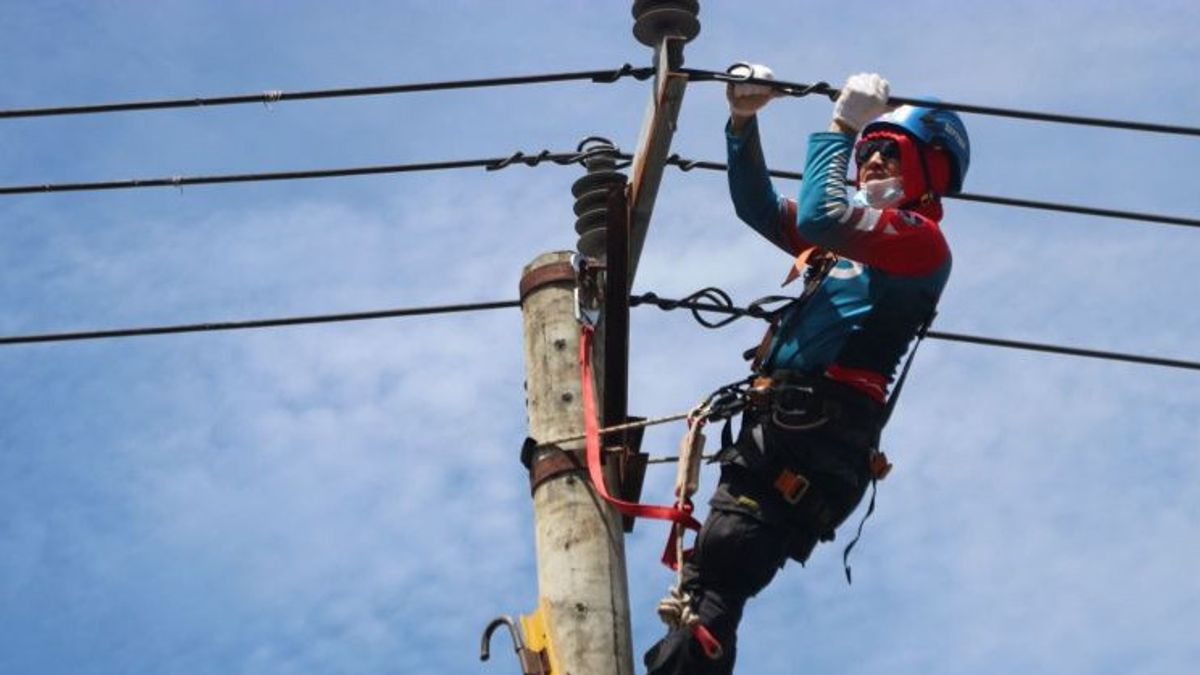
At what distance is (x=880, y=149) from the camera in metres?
7.90

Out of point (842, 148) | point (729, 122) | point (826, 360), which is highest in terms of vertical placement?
point (729, 122)

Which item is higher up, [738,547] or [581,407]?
[581,407]

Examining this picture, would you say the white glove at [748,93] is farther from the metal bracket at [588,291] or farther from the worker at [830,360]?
the metal bracket at [588,291]

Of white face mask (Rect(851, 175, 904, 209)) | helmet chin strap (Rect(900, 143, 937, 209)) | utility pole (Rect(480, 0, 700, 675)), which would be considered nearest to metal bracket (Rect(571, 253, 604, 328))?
utility pole (Rect(480, 0, 700, 675))

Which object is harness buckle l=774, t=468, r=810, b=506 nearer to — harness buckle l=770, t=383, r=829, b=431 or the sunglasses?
harness buckle l=770, t=383, r=829, b=431

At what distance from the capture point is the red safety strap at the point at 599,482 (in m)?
7.49

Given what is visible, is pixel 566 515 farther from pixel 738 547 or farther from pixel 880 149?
pixel 880 149

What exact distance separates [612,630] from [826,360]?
1.14 metres

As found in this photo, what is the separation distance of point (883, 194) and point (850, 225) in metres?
0.46

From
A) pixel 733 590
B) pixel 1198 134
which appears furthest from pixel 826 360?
pixel 1198 134

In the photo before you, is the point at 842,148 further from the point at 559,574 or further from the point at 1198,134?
the point at 1198,134

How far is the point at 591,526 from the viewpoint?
766cm

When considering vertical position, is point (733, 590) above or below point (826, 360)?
below

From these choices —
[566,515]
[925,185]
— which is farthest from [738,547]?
[925,185]
